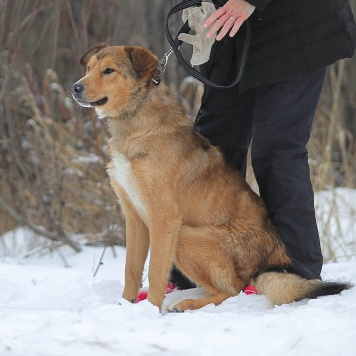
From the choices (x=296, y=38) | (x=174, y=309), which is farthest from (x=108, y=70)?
(x=174, y=309)

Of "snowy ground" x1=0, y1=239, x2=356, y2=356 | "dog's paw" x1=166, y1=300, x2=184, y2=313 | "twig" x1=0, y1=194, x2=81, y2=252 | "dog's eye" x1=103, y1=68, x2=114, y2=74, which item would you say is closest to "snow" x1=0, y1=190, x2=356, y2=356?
"snowy ground" x1=0, y1=239, x2=356, y2=356

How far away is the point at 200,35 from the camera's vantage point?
357 centimetres

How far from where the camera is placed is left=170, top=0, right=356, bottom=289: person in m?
3.38

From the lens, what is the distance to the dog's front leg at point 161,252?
3.46 m

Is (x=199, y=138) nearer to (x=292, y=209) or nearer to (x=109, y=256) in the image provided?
(x=292, y=209)

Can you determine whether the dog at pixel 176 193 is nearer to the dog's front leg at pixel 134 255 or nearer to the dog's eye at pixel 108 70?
the dog's eye at pixel 108 70

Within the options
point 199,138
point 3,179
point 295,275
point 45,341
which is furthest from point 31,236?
point 45,341

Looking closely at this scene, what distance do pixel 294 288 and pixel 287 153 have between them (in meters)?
0.74

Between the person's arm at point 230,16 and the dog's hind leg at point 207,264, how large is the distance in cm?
104

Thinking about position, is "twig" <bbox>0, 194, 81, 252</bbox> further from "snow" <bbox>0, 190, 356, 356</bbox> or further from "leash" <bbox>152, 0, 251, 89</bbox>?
"leash" <bbox>152, 0, 251, 89</bbox>

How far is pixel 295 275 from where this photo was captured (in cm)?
346

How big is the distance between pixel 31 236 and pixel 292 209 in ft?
11.1

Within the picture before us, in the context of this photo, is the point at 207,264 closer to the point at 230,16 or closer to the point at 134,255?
the point at 134,255

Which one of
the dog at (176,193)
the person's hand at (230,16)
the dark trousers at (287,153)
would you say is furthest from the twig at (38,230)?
the person's hand at (230,16)
